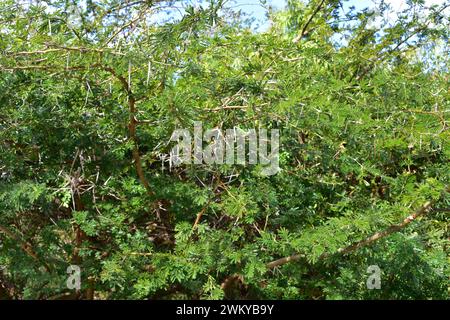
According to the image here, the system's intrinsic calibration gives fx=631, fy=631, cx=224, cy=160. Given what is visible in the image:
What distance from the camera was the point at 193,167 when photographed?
2.88 meters

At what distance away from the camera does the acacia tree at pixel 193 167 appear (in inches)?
103

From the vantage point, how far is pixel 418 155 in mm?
3363

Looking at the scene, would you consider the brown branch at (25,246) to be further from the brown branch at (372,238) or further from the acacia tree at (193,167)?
the brown branch at (372,238)

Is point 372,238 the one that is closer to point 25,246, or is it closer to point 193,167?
point 193,167

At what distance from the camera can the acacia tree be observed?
263cm

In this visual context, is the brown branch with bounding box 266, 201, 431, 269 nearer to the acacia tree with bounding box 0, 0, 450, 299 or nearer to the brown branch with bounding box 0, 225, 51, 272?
the acacia tree with bounding box 0, 0, 450, 299

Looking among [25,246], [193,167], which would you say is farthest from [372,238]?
[25,246]

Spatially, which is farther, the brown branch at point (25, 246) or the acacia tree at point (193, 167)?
the brown branch at point (25, 246)

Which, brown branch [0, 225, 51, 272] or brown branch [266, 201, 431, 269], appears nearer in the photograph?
brown branch [266, 201, 431, 269]

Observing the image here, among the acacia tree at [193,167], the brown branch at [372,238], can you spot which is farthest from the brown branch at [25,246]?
the brown branch at [372,238]

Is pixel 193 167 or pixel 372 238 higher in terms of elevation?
pixel 193 167

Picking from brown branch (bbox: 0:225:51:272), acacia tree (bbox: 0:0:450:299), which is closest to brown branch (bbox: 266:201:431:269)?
acacia tree (bbox: 0:0:450:299)
